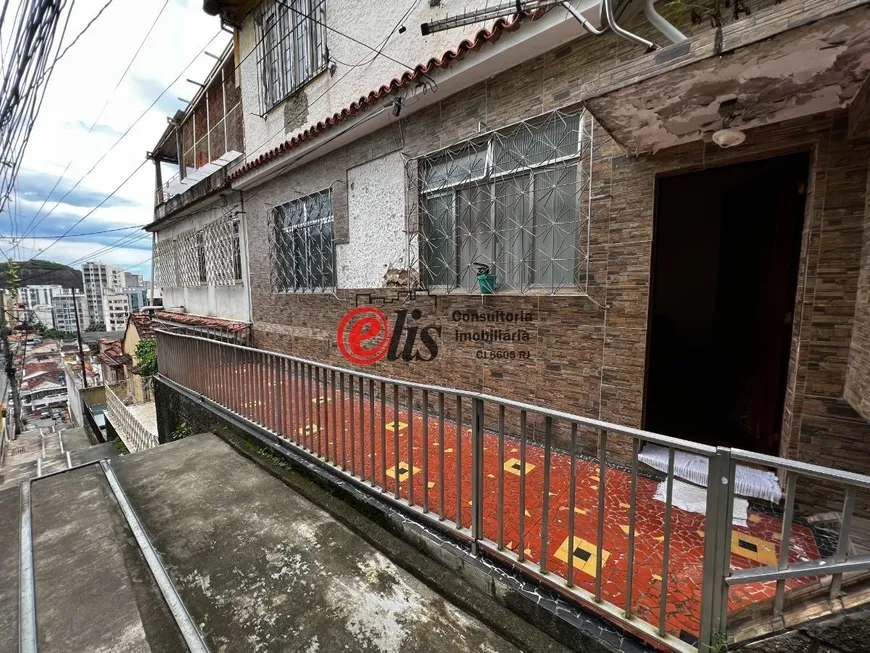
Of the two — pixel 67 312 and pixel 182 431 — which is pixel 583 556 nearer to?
pixel 182 431

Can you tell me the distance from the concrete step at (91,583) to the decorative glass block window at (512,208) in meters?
3.49

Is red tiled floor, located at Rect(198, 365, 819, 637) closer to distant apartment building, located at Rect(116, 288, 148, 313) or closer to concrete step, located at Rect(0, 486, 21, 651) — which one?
concrete step, located at Rect(0, 486, 21, 651)

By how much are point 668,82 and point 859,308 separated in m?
1.70

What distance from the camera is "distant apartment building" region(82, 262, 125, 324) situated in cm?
6656

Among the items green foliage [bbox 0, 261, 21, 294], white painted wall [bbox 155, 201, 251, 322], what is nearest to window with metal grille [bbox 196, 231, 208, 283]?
white painted wall [bbox 155, 201, 251, 322]

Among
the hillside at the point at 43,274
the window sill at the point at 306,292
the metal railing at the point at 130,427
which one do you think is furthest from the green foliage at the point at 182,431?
the hillside at the point at 43,274

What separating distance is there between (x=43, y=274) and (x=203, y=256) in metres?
19.4

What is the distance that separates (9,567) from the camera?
2.26 metres

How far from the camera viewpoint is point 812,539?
88.0 inches

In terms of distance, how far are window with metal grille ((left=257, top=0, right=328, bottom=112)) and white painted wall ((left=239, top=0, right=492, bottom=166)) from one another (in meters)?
0.22

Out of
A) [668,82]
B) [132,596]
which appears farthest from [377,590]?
[668,82]

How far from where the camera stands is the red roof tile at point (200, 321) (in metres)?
8.49

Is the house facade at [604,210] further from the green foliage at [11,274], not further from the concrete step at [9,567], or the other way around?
the green foliage at [11,274]

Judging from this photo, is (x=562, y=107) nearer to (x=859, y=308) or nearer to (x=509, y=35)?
(x=509, y=35)
